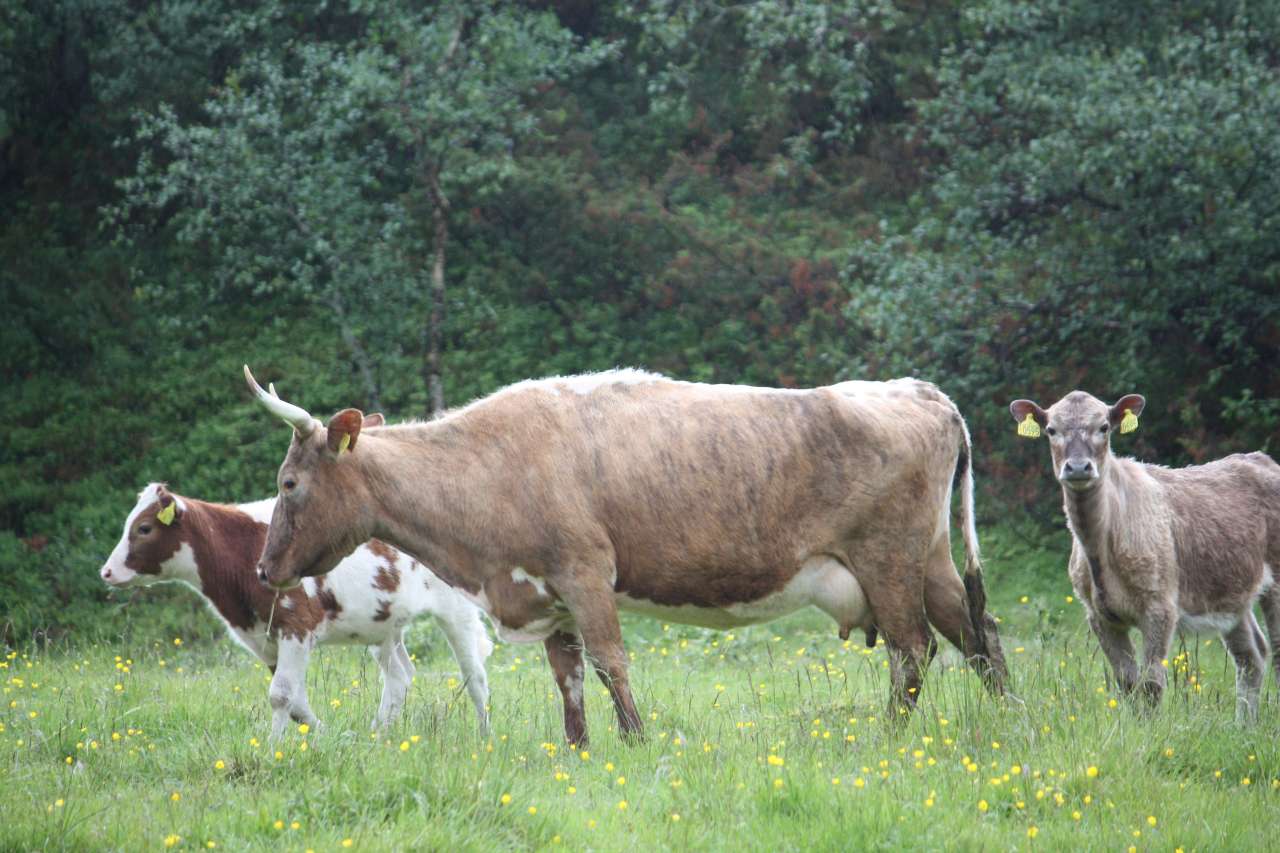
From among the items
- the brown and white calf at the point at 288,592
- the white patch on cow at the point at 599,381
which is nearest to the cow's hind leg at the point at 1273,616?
the white patch on cow at the point at 599,381

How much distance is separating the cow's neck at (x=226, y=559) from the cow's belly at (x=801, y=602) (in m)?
3.02

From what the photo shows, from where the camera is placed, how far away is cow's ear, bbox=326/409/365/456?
321 inches

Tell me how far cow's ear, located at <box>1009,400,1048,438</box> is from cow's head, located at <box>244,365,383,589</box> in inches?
171

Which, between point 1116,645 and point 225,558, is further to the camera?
point 225,558

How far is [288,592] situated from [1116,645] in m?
5.38

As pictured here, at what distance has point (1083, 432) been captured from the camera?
9234 mm

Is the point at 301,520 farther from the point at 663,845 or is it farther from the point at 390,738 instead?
the point at 663,845

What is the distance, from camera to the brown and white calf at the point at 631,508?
820 cm

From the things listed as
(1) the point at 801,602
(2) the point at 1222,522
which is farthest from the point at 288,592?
(2) the point at 1222,522

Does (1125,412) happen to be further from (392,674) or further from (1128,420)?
(392,674)

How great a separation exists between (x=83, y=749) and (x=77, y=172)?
16.0 metres

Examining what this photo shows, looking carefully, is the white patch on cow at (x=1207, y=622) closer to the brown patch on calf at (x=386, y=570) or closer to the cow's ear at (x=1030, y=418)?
the cow's ear at (x=1030, y=418)

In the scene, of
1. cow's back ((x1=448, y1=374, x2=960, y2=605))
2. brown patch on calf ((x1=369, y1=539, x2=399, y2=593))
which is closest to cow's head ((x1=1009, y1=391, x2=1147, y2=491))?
cow's back ((x1=448, y1=374, x2=960, y2=605))

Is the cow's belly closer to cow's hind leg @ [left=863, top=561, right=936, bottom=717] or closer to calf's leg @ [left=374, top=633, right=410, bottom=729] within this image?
cow's hind leg @ [left=863, top=561, right=936, bottom=717]
